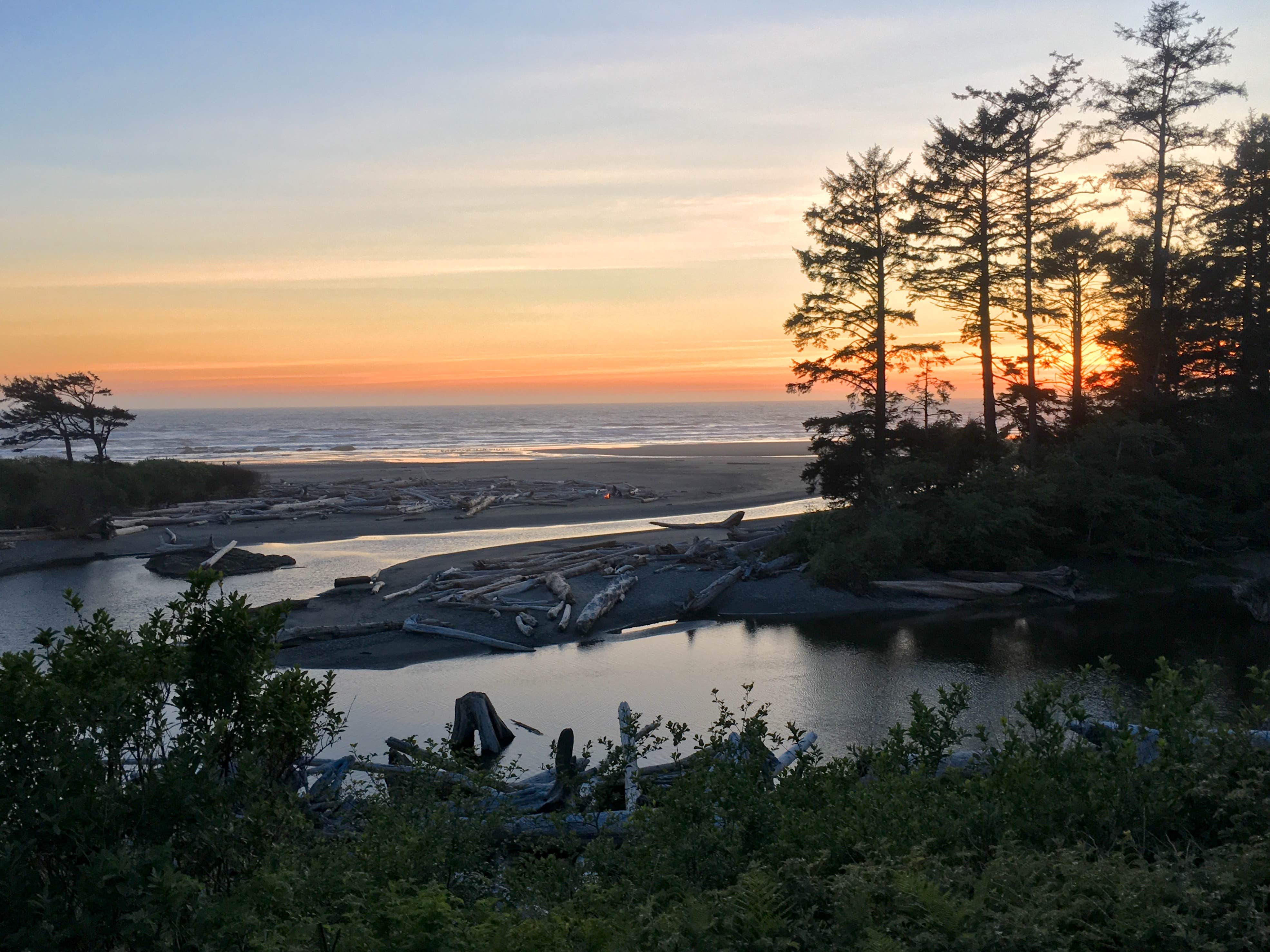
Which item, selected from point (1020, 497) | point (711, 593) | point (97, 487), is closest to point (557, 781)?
point (711, 593)

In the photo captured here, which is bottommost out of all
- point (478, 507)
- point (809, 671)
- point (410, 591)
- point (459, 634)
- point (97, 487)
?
point (809, 671)

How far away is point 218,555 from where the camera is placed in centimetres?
2792

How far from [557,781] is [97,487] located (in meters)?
34.0

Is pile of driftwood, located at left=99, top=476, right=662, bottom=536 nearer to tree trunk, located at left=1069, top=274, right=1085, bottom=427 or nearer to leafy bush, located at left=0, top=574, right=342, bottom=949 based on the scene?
tree trunk, located at left=1069, top=274, right=1085, bottom=427

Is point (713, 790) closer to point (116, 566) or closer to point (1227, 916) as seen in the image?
point (1227, 916)

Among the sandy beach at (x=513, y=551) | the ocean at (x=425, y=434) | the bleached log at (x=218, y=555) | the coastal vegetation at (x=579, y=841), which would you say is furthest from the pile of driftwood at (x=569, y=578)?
the ocean at (x=425, y=434)

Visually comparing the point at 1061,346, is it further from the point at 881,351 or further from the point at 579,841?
the point at 579,841

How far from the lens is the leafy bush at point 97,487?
33.0 meters

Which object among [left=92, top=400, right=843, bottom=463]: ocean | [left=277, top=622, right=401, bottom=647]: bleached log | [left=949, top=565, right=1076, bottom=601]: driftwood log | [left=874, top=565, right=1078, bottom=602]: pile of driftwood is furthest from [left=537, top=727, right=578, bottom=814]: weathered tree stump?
[left=92, top=400, right=843, bottom=463]: ocean

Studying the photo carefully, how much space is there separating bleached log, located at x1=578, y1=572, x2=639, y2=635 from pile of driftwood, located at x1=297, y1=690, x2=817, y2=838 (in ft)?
28.1

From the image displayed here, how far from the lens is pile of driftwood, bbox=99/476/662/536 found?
36.2m

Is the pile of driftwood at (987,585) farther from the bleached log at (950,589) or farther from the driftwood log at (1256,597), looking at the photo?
the driftwood log at (1256,597)

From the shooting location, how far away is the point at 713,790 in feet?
24.2

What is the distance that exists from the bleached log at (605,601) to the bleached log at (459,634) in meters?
1.59
